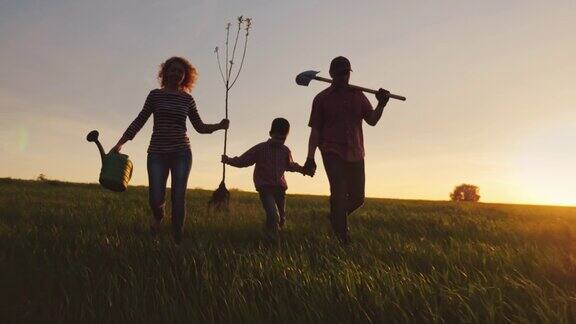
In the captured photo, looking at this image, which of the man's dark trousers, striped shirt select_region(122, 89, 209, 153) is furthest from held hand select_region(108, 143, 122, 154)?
the man's dark trousers

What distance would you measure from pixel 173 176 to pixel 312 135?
1736 mm

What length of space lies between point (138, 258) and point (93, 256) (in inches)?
18.8

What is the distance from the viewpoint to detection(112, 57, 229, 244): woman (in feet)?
19.5

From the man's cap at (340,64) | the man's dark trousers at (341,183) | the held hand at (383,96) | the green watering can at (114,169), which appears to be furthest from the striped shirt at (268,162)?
the green watering can at (114,169)

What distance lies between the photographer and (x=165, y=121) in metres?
5.98

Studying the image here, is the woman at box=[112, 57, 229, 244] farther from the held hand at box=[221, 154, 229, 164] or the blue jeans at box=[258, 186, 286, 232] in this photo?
the blue jeans at box=[258, 186, 286, 232]

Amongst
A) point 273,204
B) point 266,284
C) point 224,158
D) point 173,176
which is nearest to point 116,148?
point 173,176

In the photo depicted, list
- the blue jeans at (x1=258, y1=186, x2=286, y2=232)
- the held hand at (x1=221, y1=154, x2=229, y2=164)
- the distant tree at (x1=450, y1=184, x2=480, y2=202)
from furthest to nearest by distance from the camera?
1. the distant tree at (x1=450, y1=184, x2=480, y2=202)
2. the held hand at (x1=221, y1=154, x2=229, y2=164)
3. the blue jeans at (x1=258, y1=186, x2=286, y2=232)

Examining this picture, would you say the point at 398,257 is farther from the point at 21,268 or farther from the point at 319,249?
the point at 21,268

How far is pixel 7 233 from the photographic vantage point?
5.96 m

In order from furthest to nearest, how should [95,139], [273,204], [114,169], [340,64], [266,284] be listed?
1. [273,204]
2. [340,64]
3. [95,139]
4. [114,169]
5. [266,284]

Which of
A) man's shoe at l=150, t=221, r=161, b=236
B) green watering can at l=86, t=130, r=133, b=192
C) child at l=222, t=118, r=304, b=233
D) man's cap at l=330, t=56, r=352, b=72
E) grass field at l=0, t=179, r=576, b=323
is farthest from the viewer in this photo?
child at l=222, t=118, r=304, b=233

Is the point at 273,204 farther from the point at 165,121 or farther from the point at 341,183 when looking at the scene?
the point at 165,121

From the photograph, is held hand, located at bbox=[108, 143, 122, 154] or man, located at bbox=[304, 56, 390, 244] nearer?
held hand, located at bbox=[108, 143, 122, 154]
